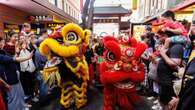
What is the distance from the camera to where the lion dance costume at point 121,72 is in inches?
110

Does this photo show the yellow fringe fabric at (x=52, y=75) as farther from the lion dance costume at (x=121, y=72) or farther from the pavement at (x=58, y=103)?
the lion dance costume at (x=121, y=72)

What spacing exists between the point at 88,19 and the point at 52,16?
419cm

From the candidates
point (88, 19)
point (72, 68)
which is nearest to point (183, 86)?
point (72, 68)

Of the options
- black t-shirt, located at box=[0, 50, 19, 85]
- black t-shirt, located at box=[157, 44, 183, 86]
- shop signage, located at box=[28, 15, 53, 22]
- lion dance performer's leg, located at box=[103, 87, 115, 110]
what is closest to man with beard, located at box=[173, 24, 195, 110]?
black t-shirt, located at box=[157, 44, 183, 86]

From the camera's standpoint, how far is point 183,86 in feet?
4.55

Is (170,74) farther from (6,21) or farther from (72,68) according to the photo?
(6,21)

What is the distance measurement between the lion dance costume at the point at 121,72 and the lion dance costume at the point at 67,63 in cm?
77

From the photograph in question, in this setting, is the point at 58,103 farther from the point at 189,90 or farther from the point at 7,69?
the point at 189,90

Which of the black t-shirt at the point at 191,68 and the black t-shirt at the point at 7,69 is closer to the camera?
the black t-shirt at the point at 191,68

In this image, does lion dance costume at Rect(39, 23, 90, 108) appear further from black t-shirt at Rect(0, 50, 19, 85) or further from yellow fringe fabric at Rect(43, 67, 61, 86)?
black t-shirt at Rect(0, 50, 19, 85)

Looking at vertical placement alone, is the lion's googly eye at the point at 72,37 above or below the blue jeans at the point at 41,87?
above

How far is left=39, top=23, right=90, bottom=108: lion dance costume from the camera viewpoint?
11.5 feet

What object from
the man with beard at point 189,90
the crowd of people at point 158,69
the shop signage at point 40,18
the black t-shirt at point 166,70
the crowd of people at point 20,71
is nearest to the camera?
the man with beard at point 189,90


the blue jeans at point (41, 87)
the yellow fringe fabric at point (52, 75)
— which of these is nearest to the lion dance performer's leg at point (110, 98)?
the yellow fringe fabric at point (52, 75)
